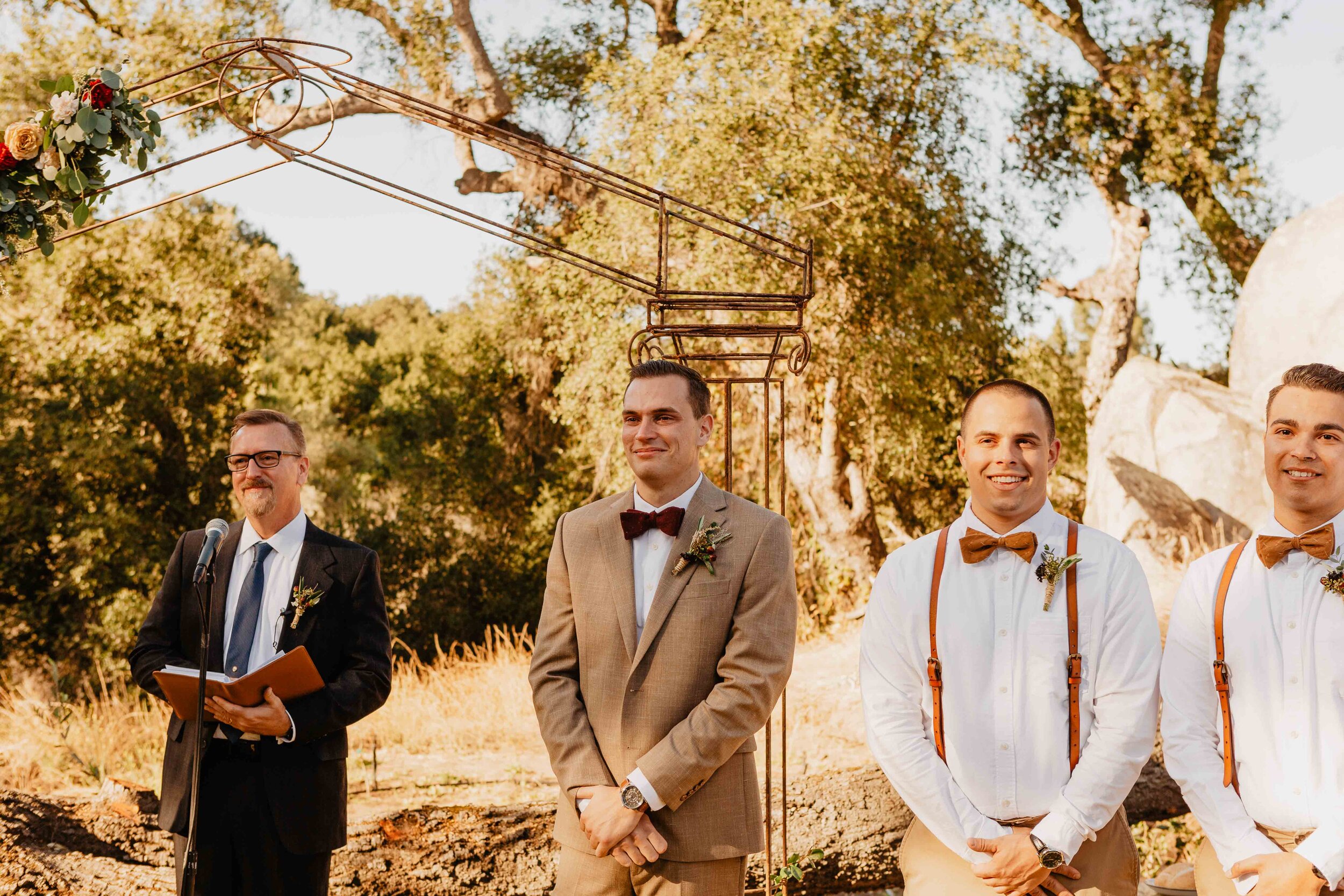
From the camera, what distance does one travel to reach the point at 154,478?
37.4 ft

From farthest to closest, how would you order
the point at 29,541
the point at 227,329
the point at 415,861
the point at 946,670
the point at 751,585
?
the point at 227,329 → the point at 29,541 → the point at 415,861 → the point at 751,585 → the point at 946,670

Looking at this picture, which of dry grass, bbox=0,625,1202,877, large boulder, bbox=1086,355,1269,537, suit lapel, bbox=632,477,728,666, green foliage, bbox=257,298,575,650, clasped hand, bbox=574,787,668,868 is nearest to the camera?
clasped hand, bbox=574,787,668,868

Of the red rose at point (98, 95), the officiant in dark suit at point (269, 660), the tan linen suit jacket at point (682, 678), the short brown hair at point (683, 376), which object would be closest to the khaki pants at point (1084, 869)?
the tan linen suit jacket at point (682, 678)

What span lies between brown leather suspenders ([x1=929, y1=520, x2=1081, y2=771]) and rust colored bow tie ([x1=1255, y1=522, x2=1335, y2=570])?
0.82 ft

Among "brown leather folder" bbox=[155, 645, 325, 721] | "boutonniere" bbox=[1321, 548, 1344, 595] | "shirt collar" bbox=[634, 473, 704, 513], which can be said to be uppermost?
"shirt collar" bbox=[634, 473, 704, 513]

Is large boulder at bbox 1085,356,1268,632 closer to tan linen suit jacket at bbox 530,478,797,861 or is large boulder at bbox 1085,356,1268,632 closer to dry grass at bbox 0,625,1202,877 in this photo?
dry grass at bbox 0,625,1202,877

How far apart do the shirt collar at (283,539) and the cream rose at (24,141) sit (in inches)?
46.8

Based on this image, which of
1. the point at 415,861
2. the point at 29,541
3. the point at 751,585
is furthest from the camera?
the point at 29,541

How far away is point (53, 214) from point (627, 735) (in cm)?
230

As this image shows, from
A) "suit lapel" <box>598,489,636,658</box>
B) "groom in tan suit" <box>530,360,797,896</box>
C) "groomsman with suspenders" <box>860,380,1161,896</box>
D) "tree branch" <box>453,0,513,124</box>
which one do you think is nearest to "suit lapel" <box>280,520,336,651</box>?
"groom in tan suit" <box>530,360,797,896</box>

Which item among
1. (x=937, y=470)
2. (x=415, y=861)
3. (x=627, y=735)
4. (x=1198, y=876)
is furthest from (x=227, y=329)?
(x=1198, y=876)

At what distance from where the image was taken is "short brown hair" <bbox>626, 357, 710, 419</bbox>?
2918mm

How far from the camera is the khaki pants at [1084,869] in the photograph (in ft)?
8.43

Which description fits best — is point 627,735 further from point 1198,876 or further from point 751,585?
point 1198,876
